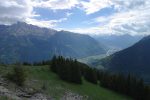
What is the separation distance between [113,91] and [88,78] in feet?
35.2

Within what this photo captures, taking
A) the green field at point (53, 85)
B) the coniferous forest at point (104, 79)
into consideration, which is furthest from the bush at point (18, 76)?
the coniferous forest at point (104, 79)

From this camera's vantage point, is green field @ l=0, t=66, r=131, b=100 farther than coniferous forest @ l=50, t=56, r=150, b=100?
No

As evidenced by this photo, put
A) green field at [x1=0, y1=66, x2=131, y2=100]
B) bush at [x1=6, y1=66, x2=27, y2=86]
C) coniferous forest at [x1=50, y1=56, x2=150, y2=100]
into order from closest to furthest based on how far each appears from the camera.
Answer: bush at [x1=6, y1=66, x2=27, y2=86] < green field at [x1=0, y1=66, x2=131, y2=100] < coniferous forest at [x1=50, y1=56, x2=150, y2=100]

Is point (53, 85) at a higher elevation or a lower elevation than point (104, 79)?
higher

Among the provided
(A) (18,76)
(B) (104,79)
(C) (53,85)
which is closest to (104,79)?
(B) (104,79)

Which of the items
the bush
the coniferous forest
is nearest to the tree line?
the coniferous forest

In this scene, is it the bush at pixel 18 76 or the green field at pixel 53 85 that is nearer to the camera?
the bush at pixel 18 76

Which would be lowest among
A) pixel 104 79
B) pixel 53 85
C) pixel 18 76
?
pixel 104 79

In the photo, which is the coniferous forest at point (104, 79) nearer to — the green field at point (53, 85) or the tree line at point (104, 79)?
the tree line at point (104, 79)

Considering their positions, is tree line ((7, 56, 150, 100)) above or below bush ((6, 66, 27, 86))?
below

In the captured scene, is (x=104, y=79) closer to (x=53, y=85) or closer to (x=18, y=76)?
(x=53, y=85)

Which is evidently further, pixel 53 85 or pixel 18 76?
pixel 53 85

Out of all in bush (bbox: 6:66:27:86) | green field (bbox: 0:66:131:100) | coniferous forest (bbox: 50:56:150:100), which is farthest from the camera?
coniferous forest (bbox: 50:56:150:100)

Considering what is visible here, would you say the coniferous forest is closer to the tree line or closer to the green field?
the tree line
